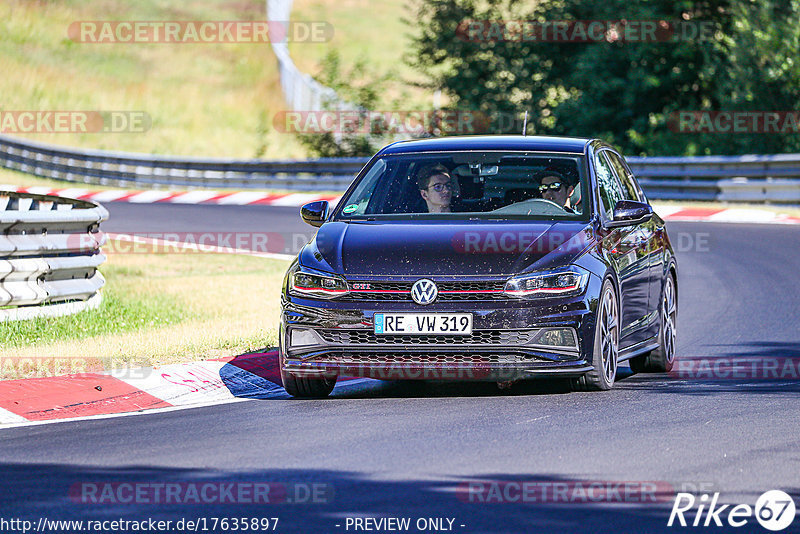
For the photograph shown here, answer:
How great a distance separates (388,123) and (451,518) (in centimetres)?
3406

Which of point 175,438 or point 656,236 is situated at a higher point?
point 656,236

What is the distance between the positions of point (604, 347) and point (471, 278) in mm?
1057

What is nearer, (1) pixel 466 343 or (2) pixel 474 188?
(1) pixel 466 343

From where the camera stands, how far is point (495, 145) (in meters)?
10.4

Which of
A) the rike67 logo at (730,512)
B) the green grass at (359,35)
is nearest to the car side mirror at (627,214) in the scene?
the rike67 logo at (730,512)

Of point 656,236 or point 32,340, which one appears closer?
point 656,236

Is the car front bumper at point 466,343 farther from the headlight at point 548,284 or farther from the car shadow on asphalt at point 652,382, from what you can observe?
the car shadow on asphalt at point 652,382

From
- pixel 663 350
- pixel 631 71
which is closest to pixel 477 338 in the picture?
pixel 663 350

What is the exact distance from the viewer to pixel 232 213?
28.0 meters

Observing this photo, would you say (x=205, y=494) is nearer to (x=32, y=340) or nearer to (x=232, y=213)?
(x=32, y=340)

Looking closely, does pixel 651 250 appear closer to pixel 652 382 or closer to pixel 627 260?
pixel 627 260

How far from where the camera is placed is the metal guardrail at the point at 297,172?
26.2 meters

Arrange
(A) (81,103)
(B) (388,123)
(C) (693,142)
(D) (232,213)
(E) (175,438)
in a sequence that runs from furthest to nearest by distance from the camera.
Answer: (A) (81,103) < (B) (388,123) < (C) (693,142) < (D) (232,213) < (E) (175,438)

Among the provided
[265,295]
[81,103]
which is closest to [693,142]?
[265,295]
